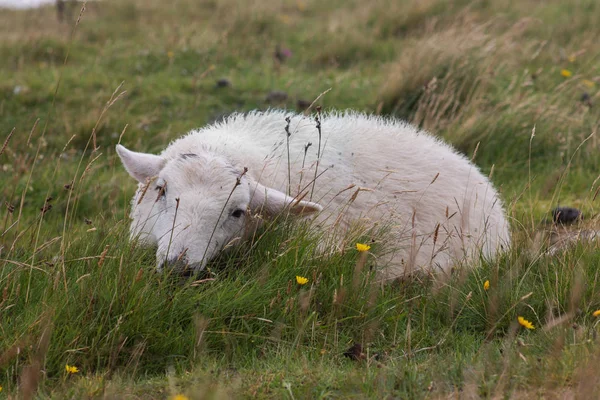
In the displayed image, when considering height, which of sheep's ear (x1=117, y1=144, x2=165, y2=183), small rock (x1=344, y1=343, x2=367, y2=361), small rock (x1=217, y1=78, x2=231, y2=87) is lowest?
small rock (x1=344, y1=343, x2=367, y2=361)

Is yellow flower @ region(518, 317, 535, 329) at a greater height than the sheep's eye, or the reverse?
the sheep's eye

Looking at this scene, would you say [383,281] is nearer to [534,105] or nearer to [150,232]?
[150,232]

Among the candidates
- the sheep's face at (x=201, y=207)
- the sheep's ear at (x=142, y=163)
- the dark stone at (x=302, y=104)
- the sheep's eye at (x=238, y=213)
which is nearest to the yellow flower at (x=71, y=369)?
the sheep's face at (x=201, y=207)

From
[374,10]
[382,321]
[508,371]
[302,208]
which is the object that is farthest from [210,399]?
[374,10]

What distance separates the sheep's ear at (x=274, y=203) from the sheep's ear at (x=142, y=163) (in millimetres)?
682

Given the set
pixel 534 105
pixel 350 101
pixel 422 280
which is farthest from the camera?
pixel 350 101

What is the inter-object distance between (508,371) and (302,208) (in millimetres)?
1779

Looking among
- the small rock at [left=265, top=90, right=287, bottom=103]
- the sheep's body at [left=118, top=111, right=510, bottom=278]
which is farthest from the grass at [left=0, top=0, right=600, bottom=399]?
the small rock at [left=265, top=90, right=287, bottom=103]

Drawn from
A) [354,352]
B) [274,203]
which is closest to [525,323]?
[354,352]

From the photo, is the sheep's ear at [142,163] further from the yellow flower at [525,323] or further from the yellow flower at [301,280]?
the yellow flower at [525,323]

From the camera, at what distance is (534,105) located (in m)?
8.20

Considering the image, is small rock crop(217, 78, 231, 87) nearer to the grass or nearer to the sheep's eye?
the grass

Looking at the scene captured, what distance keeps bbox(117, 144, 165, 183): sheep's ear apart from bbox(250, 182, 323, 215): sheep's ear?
68cm

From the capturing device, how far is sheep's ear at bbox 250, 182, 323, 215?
15.6 ft
